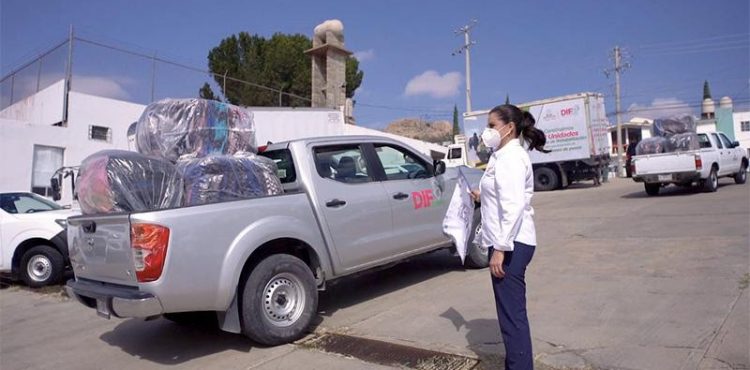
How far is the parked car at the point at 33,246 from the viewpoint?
8.43 metres

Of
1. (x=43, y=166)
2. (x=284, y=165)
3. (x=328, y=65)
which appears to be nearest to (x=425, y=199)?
A: (x=284, y=165)

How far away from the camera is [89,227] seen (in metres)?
4.39

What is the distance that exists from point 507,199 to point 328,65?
26897mm

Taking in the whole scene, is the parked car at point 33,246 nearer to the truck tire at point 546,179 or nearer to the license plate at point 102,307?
the license plate at point 102,307

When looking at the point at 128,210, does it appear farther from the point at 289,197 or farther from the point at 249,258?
the point at 289,197

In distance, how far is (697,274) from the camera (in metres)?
5.61

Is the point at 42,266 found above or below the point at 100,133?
below

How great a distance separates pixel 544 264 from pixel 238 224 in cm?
418

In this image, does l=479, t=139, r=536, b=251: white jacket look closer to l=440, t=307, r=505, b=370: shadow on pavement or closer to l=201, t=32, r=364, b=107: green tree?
l=440, t=307, r=505, b=370: shadow on pavement

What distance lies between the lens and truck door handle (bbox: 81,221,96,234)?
4340mm

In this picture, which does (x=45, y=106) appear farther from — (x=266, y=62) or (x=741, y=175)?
(x=741, y=175)

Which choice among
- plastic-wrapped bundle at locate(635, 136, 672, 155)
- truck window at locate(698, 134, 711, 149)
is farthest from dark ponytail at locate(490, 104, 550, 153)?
truck window at locate(698, 134, 711, 149)

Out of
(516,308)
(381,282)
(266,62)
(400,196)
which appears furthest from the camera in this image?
(266,62)

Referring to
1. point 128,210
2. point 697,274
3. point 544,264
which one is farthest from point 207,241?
point 697,274
